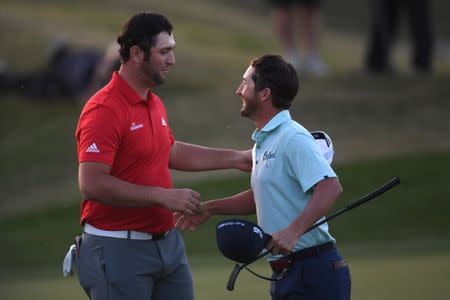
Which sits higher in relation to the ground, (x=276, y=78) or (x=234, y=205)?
(x=276, y=78)

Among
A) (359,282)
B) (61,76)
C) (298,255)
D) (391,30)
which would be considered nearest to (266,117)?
(298,255)

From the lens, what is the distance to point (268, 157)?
5.75 m

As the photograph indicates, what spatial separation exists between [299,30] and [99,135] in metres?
13.3

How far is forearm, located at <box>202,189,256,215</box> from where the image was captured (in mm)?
6305

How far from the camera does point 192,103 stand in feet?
63.9

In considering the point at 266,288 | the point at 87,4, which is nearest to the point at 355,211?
the point at 266,288

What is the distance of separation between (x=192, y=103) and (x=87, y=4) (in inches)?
318

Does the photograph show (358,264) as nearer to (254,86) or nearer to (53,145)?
(254,86)

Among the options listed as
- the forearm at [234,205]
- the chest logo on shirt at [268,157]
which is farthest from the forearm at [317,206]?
the forearm at [234,205]

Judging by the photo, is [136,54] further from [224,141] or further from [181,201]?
[224,141]

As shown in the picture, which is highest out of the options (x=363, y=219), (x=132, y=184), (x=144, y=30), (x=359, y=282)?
(x=144, y=30)

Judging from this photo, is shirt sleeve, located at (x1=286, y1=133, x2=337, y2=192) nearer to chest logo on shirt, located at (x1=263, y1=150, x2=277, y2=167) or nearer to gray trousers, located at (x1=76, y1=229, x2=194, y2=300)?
chest logo on shirt, located at (x1=263, y1=150, x2=277, y2=167)

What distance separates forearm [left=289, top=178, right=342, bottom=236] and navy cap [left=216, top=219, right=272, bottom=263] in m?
0.17

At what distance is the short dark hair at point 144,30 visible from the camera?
19.7 feet
